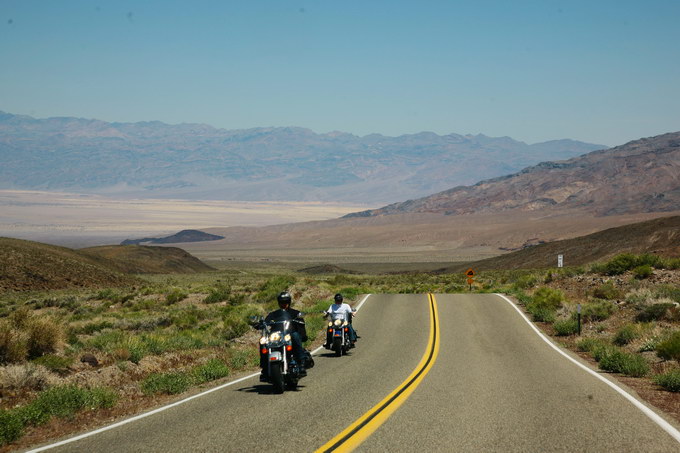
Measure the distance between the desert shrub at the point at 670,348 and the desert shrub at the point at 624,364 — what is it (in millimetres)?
953

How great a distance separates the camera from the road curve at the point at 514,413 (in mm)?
8406

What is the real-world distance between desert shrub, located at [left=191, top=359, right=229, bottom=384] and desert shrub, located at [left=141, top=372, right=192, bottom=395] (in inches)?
15.5

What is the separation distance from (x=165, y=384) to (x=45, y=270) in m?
47.0

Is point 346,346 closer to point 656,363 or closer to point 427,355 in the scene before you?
point 427,355

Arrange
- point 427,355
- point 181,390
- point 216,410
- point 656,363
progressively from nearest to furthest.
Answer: point 216,410 → point 181,390 → point 656,363 → point 427,355

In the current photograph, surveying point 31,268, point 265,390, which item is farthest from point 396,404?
point 31,268

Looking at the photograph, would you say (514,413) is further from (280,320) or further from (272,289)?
(272,289)

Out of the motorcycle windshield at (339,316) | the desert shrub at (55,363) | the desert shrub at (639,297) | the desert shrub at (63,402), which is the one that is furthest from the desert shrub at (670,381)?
the desert shrub at (55,363)

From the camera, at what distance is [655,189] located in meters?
188

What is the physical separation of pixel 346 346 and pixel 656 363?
24.0 ft

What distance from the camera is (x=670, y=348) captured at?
52.1 feet

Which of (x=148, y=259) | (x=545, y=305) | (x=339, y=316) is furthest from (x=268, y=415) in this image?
(x=148, y=259)

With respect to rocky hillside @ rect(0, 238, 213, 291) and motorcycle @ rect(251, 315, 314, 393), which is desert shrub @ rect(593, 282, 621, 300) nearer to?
motorcycle @ rect(251, 315, 314, 393)

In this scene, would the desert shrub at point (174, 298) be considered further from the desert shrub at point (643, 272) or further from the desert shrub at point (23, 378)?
the desert shrub at point (23, 378)
